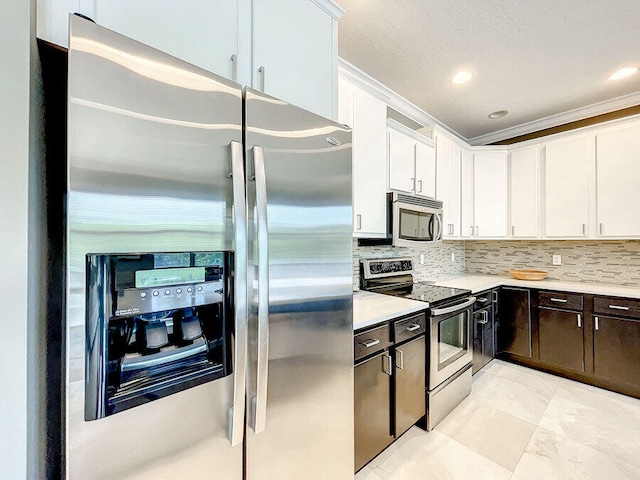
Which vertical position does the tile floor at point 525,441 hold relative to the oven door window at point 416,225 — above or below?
below

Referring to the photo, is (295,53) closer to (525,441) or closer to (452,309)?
(452,309)

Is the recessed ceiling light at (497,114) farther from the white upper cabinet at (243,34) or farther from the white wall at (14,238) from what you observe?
the white wall at (14,238)

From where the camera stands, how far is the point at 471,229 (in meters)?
3.26

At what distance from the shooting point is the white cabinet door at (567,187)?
9.21 ft

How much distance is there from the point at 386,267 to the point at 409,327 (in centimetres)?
80

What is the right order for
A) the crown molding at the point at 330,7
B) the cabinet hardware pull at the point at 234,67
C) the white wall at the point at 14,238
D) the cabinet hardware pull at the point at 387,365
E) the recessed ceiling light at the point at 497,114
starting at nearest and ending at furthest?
the white wall at the point at 14,238 < the cabinet hardware pull at the point at 234,67 < the crown molding at the point at 330,7 < the cabinet hardware pull at the point at 387,365 < the recessed ceiling light at the point at 497,114

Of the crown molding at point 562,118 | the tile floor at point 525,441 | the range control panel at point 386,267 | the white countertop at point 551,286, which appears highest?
the crown molding at point 562,118

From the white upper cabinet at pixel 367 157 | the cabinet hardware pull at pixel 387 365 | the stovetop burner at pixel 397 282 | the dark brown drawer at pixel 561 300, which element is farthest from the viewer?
the dark brown drawer at pixel 561 300

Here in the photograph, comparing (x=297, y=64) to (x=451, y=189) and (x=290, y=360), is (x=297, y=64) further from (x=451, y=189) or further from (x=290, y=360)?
(x=451, y=189)

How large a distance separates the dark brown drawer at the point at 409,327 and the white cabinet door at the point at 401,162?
1.01 m

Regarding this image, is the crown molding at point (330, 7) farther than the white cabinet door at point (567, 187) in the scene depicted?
No

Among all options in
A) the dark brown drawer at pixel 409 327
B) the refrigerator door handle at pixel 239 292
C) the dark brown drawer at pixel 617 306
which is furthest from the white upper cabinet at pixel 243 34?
the dark brown drawer at pixel 617 306

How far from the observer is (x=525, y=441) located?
191 cm

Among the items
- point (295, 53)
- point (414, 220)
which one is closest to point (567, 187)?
point (414, 220)
